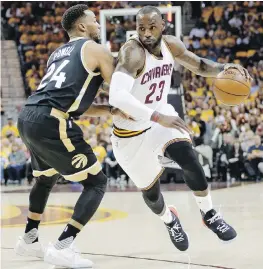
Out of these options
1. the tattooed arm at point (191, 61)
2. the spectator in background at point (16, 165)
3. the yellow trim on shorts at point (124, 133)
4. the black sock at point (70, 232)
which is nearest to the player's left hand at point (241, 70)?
the tattooed arm at point (191, 61)

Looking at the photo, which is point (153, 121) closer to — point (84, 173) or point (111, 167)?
point (84, 173)

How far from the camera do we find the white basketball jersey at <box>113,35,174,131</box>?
4.83m

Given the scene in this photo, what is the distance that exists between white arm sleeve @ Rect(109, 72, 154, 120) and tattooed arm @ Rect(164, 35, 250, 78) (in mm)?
705

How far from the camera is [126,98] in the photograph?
4477 millimetres

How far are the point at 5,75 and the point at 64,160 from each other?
14.2 m

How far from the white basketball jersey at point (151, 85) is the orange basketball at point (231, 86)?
0.43 meters

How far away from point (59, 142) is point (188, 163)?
1.00 m

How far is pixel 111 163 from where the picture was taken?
12.3 metres

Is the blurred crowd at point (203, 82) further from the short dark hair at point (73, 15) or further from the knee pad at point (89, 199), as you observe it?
the knee pad at point (89, 199)

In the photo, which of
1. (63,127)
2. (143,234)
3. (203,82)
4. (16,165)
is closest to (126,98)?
(63,127)

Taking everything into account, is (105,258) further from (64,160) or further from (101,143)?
(101,143)

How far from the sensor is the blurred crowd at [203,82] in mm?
12203

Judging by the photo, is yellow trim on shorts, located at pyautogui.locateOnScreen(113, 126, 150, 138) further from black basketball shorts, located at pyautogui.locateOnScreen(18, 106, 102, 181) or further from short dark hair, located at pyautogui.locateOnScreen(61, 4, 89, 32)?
short dark hair, located at pyautogui.locateOnScreen(61, 4, 89, 32)

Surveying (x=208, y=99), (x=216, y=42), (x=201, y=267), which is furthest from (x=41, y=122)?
(x=216, y=42)
